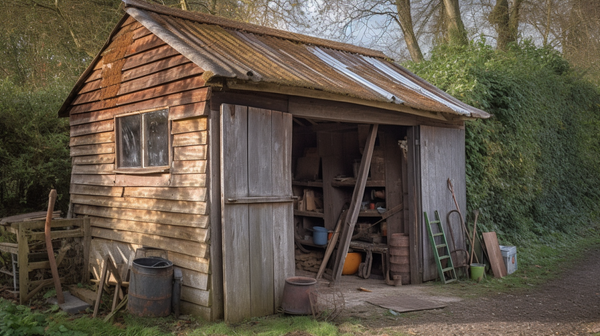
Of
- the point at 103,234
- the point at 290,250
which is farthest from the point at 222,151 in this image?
the point at 103,234

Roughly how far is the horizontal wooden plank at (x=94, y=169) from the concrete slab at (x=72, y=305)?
1.92 metres

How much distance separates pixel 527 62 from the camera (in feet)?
47.9

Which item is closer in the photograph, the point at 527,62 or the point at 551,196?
the point at 551,196

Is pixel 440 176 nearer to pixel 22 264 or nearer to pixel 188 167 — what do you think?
pixel 188 167

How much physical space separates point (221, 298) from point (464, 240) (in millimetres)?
5280

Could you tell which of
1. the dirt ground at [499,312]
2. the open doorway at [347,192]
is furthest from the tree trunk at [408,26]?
the dirt ground at [499,312]

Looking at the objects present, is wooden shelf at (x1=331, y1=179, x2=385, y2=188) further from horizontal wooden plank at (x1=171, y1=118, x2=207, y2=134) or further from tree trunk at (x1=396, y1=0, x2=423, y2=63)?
tree trunk at (x1=396, y1=0, x2=423, y2=63)

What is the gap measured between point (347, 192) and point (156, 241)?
4.22 m

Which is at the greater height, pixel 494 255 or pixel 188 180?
pixel 188 180

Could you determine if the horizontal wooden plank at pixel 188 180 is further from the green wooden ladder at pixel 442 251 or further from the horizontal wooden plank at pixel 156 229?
the green wooden ladder at pixel 442 251

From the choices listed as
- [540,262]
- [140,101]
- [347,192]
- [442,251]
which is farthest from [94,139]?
[540,262]

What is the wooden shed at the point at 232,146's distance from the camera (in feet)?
18.8

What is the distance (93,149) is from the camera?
7.96 m

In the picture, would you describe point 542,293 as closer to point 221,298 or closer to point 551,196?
point 221,298
